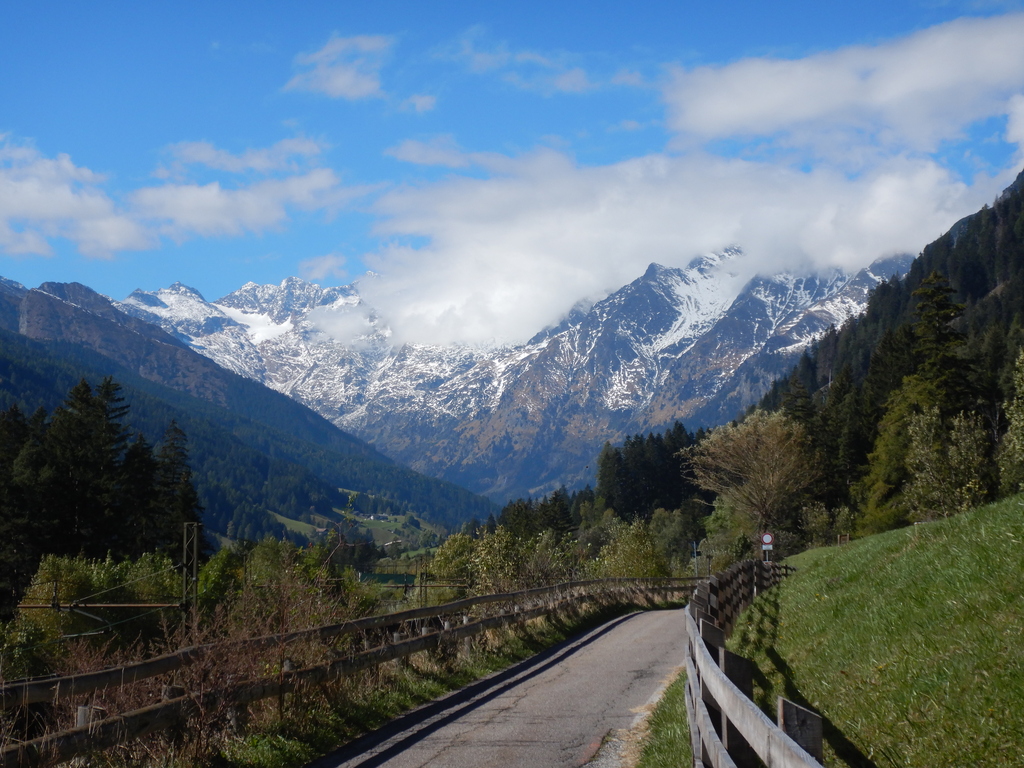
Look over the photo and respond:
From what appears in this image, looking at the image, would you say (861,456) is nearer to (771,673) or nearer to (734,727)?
(771,673)

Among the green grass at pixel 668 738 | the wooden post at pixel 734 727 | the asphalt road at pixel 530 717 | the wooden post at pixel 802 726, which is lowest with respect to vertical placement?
the asphalt road at pixel 530 717

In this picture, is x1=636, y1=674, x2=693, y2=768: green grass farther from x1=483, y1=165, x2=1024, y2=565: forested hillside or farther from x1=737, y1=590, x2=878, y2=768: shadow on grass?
x1=483, y1=165, x2=1024, y2=565: forested hillside

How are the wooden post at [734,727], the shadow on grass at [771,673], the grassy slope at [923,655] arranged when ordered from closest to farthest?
the wooden post at [734,727] → the grassy slope at [923,655] → the shadow on grass at [771,673]

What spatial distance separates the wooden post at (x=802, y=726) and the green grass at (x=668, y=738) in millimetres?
4074

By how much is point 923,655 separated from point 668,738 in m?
2.73

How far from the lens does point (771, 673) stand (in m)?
11.1

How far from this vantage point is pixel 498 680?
1533 centimetres

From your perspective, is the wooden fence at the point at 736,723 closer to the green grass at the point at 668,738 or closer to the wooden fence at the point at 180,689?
the green grass at the point at 668,738

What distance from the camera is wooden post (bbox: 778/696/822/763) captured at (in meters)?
3.78

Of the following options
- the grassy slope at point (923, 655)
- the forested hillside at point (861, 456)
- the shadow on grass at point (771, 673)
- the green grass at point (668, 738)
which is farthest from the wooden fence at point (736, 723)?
the forested hillside at point (861, 456)

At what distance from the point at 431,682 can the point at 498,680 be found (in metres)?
1.66

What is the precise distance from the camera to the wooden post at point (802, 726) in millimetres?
3777

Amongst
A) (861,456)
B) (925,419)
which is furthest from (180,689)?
(861,456)

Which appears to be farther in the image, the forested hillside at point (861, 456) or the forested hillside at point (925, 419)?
the forested hillside at point (861, 456)
